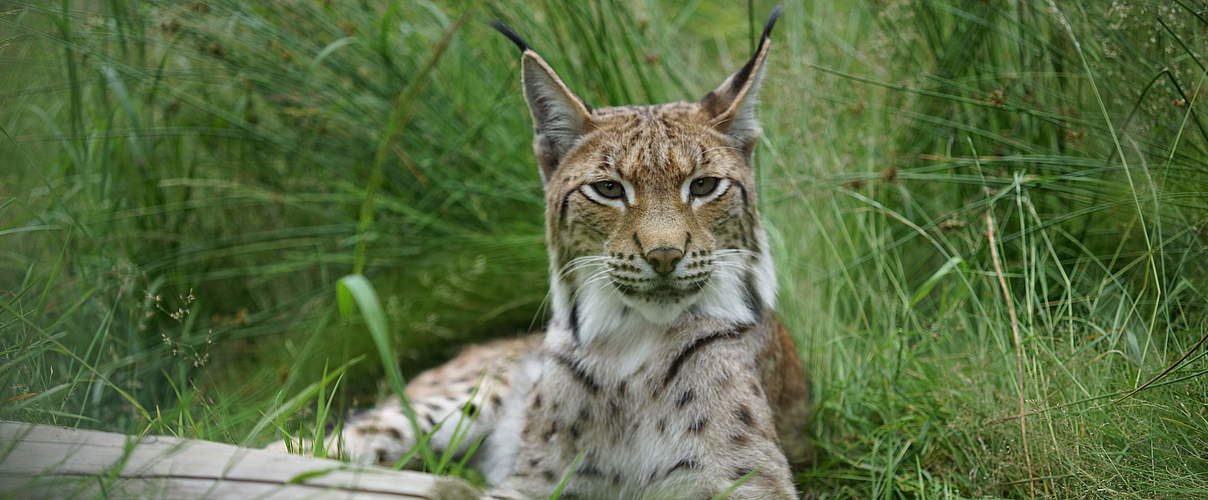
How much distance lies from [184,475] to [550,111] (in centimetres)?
190

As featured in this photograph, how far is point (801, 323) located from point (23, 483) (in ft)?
11.9

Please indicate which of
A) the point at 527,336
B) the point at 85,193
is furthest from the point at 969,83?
the point at 85,193

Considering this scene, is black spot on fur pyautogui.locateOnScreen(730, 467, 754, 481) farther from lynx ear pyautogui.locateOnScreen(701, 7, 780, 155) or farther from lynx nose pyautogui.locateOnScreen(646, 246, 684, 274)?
lynx ear pyautogui.locateOnScreen(701, 7, 780, 155)

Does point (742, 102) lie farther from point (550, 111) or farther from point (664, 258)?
point (664, 258)

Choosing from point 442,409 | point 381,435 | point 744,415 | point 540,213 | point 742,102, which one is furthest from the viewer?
point 540,213

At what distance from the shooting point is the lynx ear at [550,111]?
3541 millimetres

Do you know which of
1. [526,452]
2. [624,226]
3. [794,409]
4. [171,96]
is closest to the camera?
[624,226]

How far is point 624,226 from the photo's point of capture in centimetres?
331

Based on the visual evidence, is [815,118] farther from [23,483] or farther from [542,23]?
[23,483]

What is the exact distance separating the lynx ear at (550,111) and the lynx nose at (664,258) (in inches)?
29.1

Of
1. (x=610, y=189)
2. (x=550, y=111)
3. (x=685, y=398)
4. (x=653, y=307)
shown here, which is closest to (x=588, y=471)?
(x=685, y=398)

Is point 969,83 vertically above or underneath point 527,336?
above

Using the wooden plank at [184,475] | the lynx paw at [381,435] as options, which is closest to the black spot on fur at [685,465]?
the wooden plank at [184,475]

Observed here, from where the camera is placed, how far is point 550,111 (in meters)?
3.67
